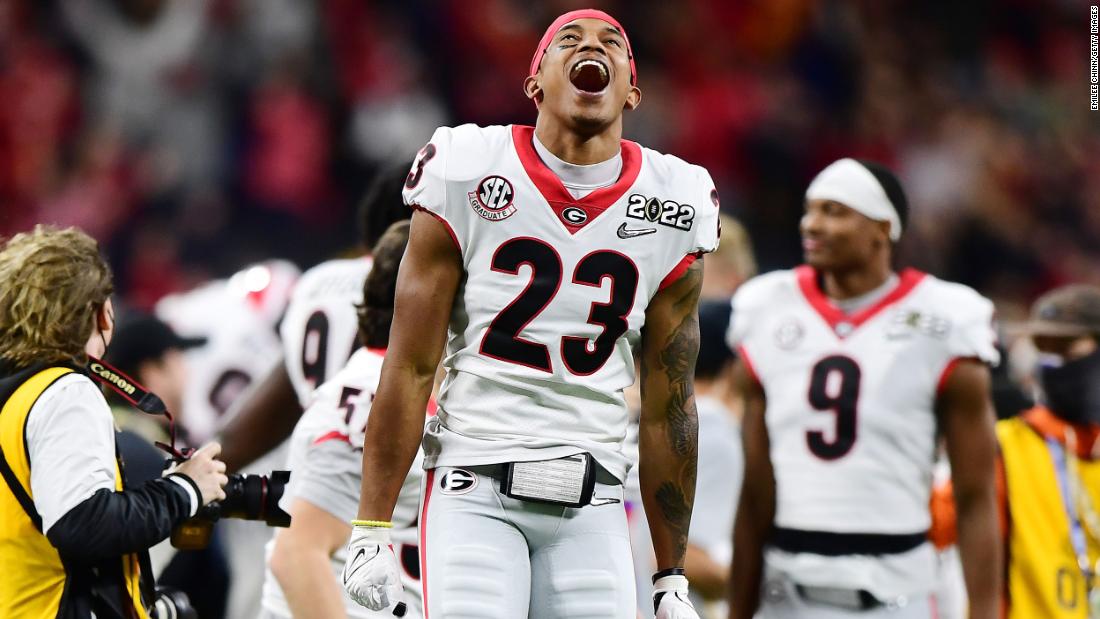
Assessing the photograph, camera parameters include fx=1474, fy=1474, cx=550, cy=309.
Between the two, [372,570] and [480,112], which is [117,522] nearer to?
[372,570]

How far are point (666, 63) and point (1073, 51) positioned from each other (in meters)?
3.67

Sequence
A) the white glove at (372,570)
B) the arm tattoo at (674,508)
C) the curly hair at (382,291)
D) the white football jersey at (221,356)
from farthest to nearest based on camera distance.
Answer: the white football jersey at (221,356)
the curly hair at (382,291)
the arm tattoo at (674,508)
the white glove at (372,570)

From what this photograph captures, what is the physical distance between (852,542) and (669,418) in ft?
5.39

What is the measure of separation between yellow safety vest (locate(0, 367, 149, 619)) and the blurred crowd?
7663 mm

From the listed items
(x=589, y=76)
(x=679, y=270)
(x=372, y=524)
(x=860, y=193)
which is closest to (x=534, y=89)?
(x=589, y=76)

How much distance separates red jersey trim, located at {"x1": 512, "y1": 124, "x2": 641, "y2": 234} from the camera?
325 cm

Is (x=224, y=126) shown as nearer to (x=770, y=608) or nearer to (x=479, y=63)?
(x=479, y=63)

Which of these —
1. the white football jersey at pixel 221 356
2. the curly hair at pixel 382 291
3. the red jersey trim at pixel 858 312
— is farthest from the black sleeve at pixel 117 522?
the white football jersey at pixel 221 356

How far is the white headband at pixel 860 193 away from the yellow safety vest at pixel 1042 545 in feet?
3.25

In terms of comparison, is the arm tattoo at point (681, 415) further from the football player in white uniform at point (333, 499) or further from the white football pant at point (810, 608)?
the white football pant at point (810, 608)

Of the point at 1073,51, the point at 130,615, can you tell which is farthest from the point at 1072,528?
the point at 1073,51

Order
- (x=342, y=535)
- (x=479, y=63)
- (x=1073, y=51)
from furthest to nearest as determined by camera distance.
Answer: (x=1073, y=51)
(x=479, y=63)
(x=342, y=535)

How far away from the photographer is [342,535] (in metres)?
3.91

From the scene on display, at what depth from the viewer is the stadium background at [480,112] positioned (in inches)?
442
